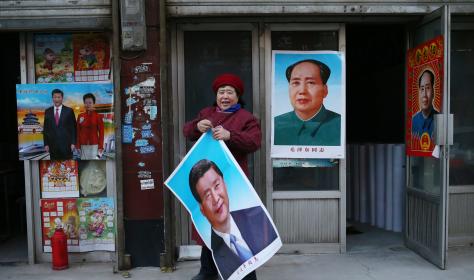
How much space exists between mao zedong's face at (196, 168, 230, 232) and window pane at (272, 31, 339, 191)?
127 cm

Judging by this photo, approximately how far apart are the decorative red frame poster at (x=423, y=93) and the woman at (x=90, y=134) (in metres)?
3.34

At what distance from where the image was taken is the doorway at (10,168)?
5.37 meters

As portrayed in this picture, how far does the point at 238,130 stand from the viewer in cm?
341

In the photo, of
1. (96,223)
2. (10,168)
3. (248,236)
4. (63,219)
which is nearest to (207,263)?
(248,236)

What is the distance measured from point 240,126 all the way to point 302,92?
123 cm

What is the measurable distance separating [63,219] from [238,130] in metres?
2.31

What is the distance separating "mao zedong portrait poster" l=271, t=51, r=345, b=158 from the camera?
437 centimetres

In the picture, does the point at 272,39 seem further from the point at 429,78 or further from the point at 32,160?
the point at 32,160

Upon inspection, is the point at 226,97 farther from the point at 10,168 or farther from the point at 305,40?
the point at 10,168

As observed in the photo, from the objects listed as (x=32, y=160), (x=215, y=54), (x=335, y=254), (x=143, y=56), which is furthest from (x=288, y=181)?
(x=32, y=160)

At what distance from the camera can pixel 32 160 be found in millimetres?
4316

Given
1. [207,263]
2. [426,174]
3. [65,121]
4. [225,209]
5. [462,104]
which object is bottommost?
[207,263]

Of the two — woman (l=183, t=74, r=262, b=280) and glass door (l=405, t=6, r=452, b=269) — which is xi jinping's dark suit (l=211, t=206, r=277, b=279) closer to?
woman (l=183, t=74, r=262, b=280)

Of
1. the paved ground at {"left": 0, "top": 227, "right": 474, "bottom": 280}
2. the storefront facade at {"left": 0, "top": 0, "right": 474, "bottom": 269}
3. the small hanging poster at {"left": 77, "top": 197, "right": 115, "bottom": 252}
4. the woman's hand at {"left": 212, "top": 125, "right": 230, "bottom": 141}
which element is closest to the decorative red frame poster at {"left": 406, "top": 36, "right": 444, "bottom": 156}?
the storefront facade at {"left": 0, "top": 0, "right": 474, "bottom": 269}
